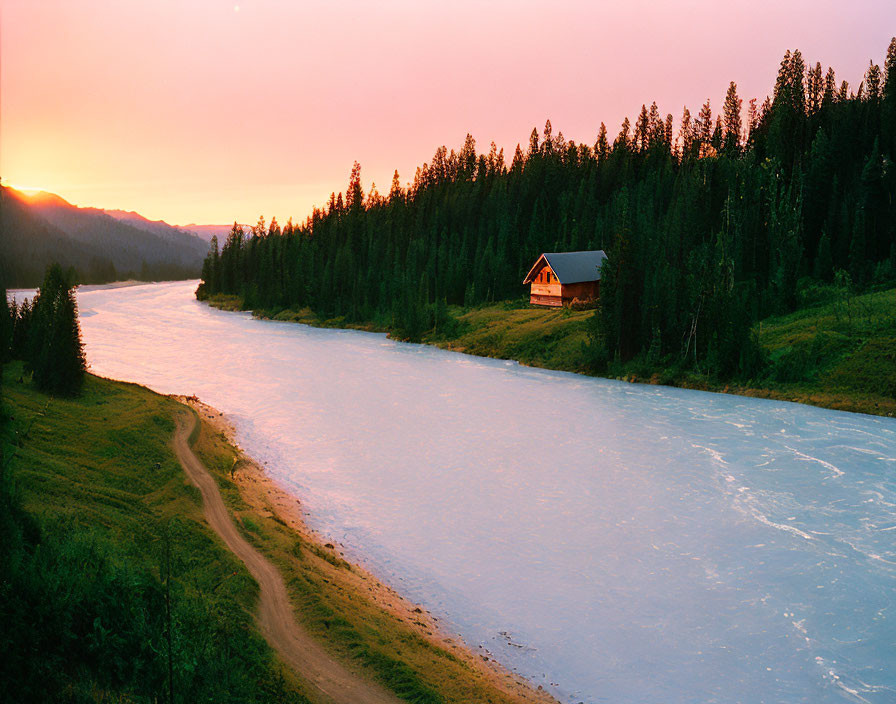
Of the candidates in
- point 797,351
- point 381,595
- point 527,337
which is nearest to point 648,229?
point 527,337

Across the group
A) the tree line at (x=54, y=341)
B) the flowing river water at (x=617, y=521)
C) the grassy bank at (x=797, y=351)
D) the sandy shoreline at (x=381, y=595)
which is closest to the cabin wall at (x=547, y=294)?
the grassy bank at (x=797, y=351)

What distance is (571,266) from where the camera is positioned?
65.9 metres

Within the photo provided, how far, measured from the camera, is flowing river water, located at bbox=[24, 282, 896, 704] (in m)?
11.6

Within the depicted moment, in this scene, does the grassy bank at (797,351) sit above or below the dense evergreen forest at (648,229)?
below

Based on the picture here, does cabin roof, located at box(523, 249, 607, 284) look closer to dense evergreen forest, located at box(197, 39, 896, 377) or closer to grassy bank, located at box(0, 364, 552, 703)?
dense evergreen forest, located at box(197, 39, 896, 377)

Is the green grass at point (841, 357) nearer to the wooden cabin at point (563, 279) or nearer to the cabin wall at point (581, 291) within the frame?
the cabin wall at point (581, 291)

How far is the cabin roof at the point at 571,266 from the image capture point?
64069mm

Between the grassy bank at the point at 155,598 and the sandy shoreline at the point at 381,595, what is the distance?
65 millimetres

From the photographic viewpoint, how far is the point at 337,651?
1015cm

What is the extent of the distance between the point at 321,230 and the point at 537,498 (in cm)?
10362

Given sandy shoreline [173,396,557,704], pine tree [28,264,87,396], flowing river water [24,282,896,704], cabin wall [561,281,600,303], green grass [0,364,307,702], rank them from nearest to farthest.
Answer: green grass [0,364,307,702]
sandy shoreline [173,396,557,704]
flowing river water [24,282,896,704]
pine tree [28,264,87,396]
cabin wall [561,281,600,303]

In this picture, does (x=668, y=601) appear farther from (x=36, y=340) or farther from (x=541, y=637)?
(x=36, y=340)

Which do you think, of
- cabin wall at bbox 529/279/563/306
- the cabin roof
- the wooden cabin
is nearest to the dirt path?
the wooden cabin

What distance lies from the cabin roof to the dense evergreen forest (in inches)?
288
